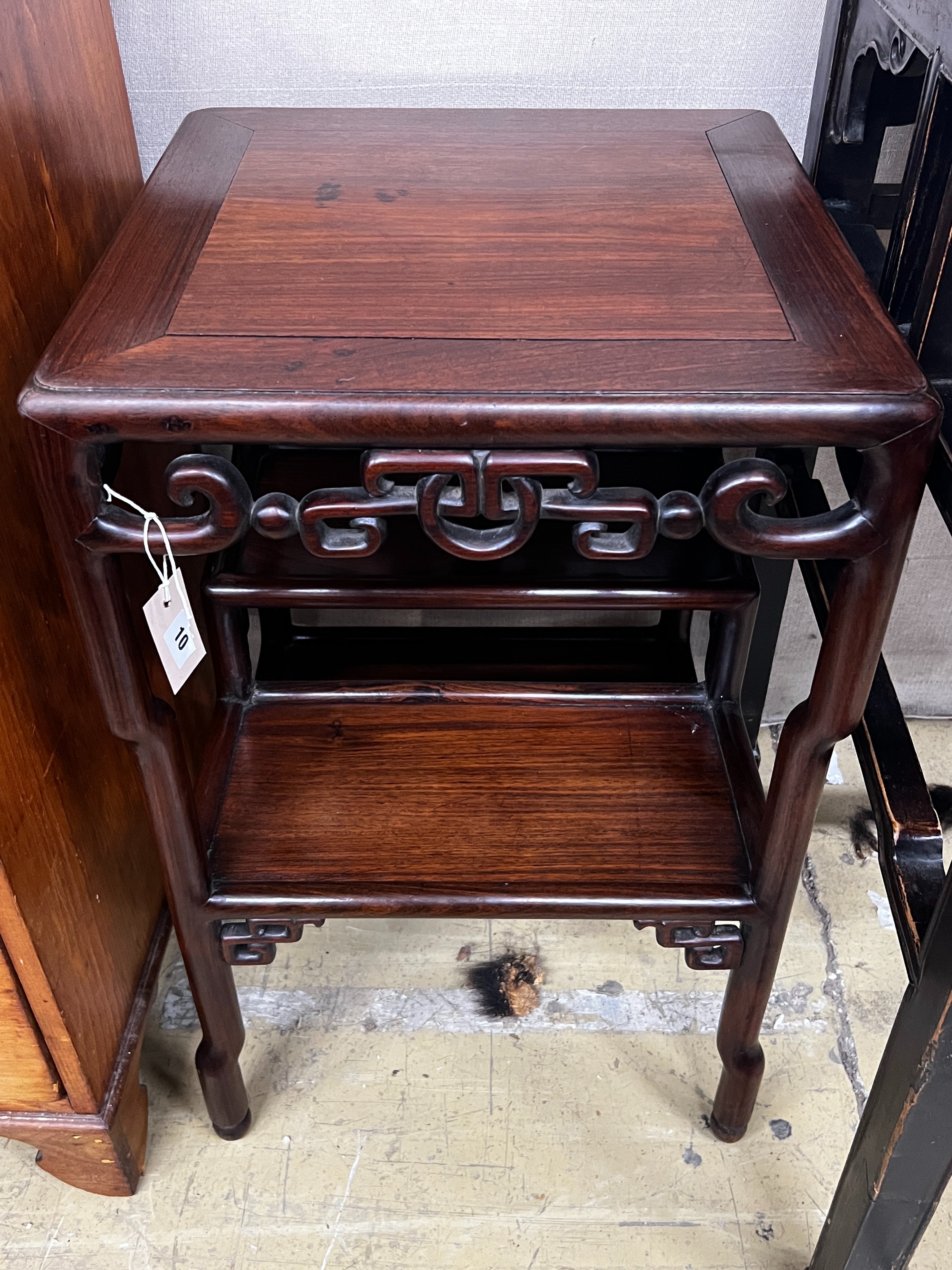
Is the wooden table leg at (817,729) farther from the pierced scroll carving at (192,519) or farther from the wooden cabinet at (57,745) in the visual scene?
the wooden cabinet at (57,745)

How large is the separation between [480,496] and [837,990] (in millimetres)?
837

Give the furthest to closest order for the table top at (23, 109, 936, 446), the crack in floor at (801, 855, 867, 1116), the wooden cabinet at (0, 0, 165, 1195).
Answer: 1. the crack in floor at (801, 855, 867, 1116)
2. the wooden cabinet at (0, 0, 165, 1195)
3. the table top at (23, 109, 936, 446)

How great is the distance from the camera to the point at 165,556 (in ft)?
2.36

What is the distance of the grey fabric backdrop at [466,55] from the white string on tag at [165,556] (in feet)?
1.75

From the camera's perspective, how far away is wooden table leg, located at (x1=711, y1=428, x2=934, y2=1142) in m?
0.66

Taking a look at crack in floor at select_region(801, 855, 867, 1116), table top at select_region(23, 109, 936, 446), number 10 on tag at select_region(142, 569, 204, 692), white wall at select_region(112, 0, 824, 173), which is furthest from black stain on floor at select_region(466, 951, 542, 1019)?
white wall at select_region(112, 0, 824, 173)

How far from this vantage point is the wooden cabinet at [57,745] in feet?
2.64

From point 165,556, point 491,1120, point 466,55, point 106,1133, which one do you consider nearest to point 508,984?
point 491,1120

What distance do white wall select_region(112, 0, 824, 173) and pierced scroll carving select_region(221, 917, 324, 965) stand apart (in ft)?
2.47

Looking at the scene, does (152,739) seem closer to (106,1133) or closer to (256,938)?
(256,938)

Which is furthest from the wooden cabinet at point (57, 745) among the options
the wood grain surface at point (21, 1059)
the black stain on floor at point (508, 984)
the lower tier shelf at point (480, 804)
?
the black stain on floor at point (508, 984)

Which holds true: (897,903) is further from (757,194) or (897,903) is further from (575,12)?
(575,12)

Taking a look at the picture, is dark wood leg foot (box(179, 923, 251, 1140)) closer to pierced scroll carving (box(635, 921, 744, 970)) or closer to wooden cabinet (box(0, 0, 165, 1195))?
wooden cabinet (box(0, 0, 165, 1195))

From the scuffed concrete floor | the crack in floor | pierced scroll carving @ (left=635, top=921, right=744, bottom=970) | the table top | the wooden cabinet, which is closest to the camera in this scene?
the table top
